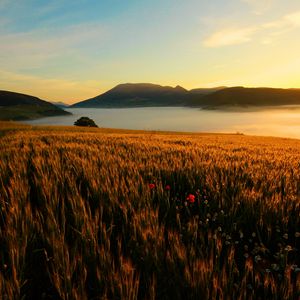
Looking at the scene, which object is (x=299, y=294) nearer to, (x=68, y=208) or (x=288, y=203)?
(x=288, y=203)

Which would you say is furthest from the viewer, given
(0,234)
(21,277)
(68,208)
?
(68,208)

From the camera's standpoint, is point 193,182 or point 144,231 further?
point 193,182

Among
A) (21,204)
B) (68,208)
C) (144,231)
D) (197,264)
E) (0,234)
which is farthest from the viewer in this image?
(68,208)

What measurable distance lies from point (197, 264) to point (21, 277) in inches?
33.7

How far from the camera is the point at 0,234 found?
1.78 meters

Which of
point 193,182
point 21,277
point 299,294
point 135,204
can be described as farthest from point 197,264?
point 193,182

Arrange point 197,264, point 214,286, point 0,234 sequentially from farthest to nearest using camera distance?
1. point 0,234
2. point 197,264
3. point 214,286

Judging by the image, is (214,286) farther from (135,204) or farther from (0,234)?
(0,234)

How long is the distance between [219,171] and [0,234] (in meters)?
2.46

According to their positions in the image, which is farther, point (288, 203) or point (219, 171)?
point (219, 171)

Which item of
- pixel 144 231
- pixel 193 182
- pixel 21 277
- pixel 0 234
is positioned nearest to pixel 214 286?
pixel 144 231

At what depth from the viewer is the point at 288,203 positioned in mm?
2299

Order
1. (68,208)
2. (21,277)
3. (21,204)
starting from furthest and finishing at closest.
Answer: (68,208), (21,204), (21,277)

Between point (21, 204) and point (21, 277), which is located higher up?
point (21, 204)
